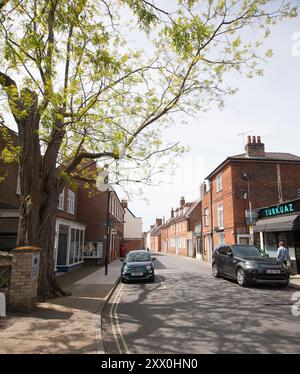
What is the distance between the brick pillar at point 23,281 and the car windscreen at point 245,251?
902 cm

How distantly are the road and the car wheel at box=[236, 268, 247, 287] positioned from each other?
0.84 metres

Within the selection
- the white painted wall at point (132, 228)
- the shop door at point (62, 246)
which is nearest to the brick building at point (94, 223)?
the shop door at point (62, 246)

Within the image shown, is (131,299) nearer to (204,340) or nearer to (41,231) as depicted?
(41,231)

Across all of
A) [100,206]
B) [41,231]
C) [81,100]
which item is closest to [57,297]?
[41,231]

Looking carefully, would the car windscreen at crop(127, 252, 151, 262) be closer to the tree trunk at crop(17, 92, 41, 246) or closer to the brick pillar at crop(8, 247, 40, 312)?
the tree trunk at crop(17, 92, 41, 246)

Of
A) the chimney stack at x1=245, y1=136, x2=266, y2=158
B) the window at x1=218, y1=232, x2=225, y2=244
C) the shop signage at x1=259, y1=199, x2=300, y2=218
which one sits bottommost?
the window at x1=218, y1=232, x2=225, y2=244

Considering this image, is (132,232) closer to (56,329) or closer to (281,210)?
(281,210)

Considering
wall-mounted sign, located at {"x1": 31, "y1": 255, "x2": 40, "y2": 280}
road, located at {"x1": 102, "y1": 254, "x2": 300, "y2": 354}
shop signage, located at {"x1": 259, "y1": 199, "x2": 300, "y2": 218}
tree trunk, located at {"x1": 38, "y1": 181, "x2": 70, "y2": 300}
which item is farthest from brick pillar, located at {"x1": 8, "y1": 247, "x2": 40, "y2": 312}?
shop signage, located at {"x1": 259, "y1": 199, "x2": 300, "y2": 218}

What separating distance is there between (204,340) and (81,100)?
298 inches

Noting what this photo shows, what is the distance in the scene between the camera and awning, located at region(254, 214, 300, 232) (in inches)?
567

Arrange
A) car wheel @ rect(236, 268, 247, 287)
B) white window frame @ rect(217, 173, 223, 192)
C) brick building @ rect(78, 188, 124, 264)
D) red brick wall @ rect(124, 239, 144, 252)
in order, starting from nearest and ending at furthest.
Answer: car wheel @ rect(236, 268, 247, 287) < brick building @ rect(78, 188, 124, 264) < white window frame @ rect(217, 173, 223, 192) < red brick wall @ rect(124, 239, 144, 252)

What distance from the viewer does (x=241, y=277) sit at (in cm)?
1181

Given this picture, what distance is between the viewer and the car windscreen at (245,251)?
12.8 m

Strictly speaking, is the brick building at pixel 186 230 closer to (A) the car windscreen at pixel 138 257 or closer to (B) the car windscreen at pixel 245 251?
(A) the car windscreen at pixel 138 257
